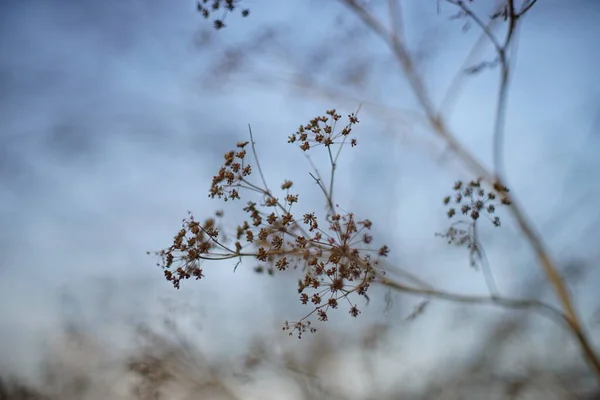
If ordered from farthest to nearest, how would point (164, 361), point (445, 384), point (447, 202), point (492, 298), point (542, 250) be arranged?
point (445, 384), point (164, 361), point (447, 202), point (542, 250), point (492, 298)

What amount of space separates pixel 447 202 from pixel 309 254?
133 cm

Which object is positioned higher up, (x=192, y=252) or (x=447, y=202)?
(x=447, y=202)

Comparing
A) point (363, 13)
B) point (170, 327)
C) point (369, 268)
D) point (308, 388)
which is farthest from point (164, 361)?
point (363, 13)

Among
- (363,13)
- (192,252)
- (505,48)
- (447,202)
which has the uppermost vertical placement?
(363,13)

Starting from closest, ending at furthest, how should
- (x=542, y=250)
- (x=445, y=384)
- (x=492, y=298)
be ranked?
1. (x=492, y=298)
2. (x=542, y=250)
3. (x=445, y=384)

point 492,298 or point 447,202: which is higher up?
point 447,202

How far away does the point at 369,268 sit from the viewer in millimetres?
2430

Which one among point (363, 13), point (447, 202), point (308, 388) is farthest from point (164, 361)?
point (363, 13)

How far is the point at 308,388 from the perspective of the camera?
5.19 metres

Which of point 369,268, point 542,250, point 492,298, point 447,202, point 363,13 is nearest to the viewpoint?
point 369,268

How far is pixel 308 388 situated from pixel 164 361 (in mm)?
1958

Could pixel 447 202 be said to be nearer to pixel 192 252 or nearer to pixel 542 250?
pixel 542 250

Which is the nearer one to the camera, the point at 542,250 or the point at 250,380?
the point at 542,250

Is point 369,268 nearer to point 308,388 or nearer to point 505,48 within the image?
point 505,48
